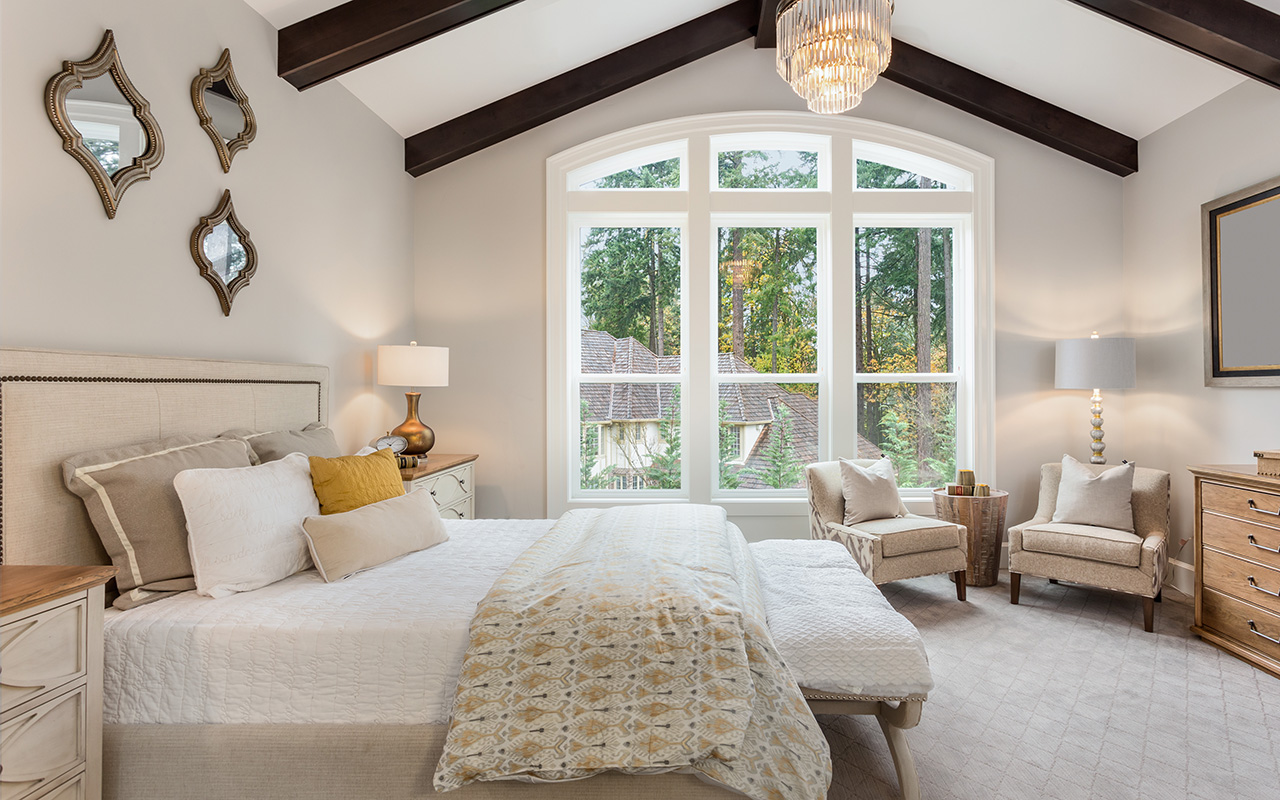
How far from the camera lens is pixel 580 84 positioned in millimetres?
4090

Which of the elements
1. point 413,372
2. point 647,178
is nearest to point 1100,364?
point 647,178

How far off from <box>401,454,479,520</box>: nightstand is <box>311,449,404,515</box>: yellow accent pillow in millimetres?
601

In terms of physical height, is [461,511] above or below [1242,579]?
above

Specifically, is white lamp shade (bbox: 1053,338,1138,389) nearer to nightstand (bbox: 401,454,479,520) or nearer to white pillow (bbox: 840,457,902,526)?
white pillow (bbox: 840,457,902,526)

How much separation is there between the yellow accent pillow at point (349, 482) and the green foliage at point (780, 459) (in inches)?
105

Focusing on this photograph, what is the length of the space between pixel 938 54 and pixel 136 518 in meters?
4.75

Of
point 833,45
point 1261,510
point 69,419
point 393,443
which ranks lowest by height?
point 1261,510

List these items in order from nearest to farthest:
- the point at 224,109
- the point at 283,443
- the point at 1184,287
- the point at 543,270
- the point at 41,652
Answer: the point at 41,652 < the point at 283,443 < the point at 224,109 < the point at 1184,287 < the point at 543,270

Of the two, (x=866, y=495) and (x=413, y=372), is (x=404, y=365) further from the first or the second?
(x=866, y=495)

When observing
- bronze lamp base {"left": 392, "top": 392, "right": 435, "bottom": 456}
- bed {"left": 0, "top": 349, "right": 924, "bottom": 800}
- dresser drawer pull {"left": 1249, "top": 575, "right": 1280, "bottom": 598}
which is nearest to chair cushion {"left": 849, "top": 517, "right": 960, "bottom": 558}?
dresser drawer pull {"left": 1249, "top": 575, "right": 1280, "bottom": 598}

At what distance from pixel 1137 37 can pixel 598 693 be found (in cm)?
419

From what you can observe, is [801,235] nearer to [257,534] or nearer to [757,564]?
[757,564]

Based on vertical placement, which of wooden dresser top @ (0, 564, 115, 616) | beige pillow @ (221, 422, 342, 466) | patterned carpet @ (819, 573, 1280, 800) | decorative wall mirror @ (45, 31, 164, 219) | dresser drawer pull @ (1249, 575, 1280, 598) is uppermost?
decorative wall mirror @ (45, 31, 164, 219)

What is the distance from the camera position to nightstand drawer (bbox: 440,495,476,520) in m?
3.60
